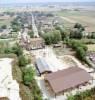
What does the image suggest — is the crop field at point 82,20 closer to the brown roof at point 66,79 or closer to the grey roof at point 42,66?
the grey roof at point 42,66

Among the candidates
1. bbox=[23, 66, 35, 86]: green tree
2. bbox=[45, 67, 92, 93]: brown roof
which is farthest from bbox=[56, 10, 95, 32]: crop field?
bbox=[23, 66, 35, 86]: green tree

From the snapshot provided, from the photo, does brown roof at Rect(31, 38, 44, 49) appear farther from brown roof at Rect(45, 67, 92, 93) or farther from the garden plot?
brown roof at Rect(45, 67, 92, 93)

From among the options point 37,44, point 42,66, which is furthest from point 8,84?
point 37,44

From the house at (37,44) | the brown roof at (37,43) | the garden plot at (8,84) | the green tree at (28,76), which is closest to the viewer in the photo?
the garden plot at (8,84)

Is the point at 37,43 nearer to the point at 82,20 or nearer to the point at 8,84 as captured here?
the point at 8,84

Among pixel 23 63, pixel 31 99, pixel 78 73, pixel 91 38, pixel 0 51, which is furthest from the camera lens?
pixel 91 38

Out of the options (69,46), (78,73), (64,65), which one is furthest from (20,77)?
(69,46)

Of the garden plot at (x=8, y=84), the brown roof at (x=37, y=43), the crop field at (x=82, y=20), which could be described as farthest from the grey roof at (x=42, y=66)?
the crop field at (x=82, y=20)

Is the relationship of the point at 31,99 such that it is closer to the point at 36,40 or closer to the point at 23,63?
the point at 23,63
